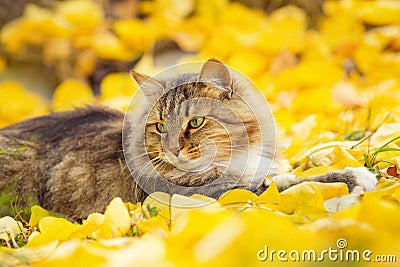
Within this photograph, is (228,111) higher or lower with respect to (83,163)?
higher

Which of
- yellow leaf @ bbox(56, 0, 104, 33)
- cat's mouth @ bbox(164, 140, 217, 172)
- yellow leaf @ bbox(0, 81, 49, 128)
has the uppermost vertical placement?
yellow leaf @ bbox(56, 0, 104, 33)

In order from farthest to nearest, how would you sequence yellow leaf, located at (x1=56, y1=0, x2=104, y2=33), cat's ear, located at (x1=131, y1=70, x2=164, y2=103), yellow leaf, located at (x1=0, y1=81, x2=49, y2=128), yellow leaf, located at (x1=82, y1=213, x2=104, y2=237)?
yellow leaf, located at (x1=56, y1=0, x2=104, y2=33) < yellow leaf, located at (x1=0, y1=81, x2=49, y2=128) < cat's ear, located at (x1=131, y1=70, x2=164, y2=103) < yellow leaf, located at (x1=82, y1=213, x2=104, y2=237)

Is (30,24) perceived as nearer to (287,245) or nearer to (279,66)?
(279,66)

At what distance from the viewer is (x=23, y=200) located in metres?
2.07

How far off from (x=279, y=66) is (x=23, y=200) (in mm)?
1797

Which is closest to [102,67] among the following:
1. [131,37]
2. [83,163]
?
[131,37]

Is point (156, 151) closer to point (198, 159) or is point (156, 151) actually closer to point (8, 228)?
point (198, 159)

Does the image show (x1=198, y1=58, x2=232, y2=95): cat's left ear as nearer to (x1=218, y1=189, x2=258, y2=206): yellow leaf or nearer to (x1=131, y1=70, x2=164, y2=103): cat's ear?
(x1=131, y1=70, x2=164, y2=103): cat's ear

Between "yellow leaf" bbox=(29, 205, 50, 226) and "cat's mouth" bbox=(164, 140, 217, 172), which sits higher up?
"cat's mouth" bbox=(164, 140, 217, 172)

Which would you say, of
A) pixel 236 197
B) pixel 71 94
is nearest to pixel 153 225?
pixel 236 197

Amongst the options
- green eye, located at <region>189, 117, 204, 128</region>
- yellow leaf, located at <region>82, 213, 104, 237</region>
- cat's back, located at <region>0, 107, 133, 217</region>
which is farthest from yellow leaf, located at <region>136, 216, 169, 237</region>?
cat's back, located at <region>0, 107, 133, 217</region>

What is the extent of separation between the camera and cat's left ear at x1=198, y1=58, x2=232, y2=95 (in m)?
1.85

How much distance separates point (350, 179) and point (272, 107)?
695 millimetres

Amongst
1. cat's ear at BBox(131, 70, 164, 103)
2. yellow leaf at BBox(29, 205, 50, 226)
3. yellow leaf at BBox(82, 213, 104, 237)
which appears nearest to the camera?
yellow leaf at BBox(82, 213, 104, 237)
